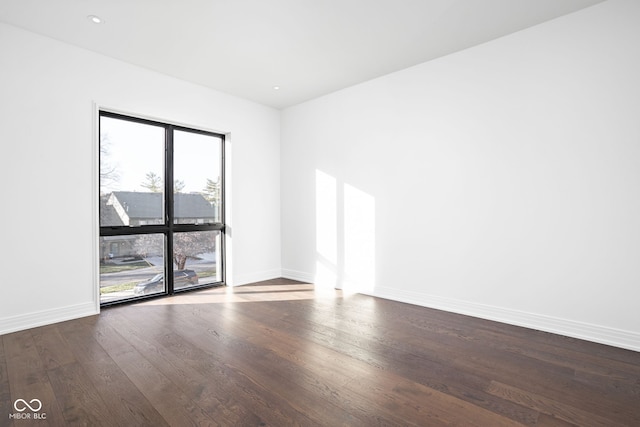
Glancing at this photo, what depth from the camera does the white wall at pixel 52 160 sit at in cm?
300

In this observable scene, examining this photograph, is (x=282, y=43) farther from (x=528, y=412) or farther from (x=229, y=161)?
(x=528, y=412)

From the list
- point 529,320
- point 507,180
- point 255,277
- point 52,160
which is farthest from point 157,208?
point 529,320

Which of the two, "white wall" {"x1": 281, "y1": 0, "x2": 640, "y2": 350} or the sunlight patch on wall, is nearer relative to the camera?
"white wall" {"x1": 281, "y1": 0, "x2": 640, "y2": 350}

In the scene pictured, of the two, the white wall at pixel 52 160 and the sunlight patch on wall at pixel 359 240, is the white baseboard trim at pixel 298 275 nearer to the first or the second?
the sunlight patch on wall at pixel 359 240

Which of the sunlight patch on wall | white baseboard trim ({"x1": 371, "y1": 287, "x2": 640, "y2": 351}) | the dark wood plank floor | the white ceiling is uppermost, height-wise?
the white ceiling

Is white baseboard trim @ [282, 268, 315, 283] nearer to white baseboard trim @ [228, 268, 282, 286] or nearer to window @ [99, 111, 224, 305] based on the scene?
white baseboard trim @ [228, 268, 282, 286]

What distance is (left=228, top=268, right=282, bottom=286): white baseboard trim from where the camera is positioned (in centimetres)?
487

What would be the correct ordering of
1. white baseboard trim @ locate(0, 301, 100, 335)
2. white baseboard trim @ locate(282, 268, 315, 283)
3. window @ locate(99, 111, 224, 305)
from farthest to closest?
1. white baseboard trim @ locate(282, 268, 315, 283)
2. window @ locate(99, 111, 224, 305)
3. white baseboard trim @ locate(0, 301, 100, 335)

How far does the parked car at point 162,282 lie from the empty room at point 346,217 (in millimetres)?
→ 22

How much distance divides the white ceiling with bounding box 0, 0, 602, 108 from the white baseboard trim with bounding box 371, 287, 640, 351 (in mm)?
2779

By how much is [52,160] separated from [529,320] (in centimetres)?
501

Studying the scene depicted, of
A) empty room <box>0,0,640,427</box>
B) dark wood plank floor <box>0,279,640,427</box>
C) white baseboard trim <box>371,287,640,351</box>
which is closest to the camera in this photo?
dark wood plank floor <box>0,279,640,427</box>

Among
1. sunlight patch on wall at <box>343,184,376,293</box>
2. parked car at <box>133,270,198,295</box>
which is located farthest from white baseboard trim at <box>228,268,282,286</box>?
sunlight patch on wall at <box>343,184,376,293</box>

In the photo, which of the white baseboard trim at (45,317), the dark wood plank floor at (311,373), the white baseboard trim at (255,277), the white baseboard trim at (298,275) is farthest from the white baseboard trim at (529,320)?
the white baseboard trim at (45,317)
